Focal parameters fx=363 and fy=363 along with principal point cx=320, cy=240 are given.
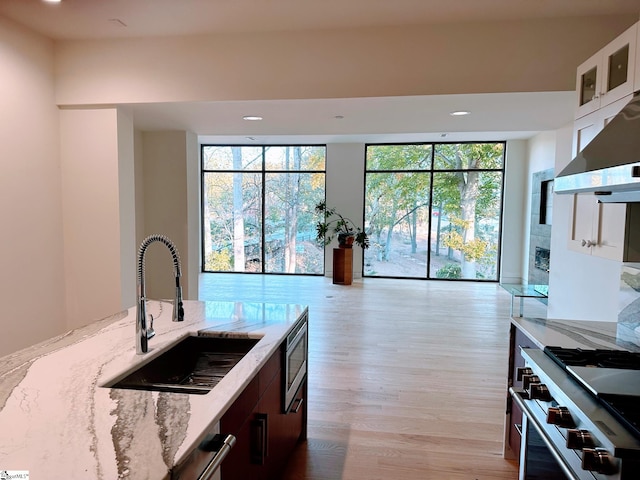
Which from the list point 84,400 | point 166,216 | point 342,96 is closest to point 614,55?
point 342,96

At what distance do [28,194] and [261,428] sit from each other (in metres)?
2.76

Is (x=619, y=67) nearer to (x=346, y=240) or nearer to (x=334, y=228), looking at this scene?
(x=346, y=240)

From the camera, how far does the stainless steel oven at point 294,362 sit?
70.2 inches

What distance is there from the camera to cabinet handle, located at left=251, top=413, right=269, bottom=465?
1.37 meters

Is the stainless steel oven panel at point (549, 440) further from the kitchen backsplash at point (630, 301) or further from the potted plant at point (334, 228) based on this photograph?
the potted plant at point (334, 228)

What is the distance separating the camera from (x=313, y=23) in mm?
2703

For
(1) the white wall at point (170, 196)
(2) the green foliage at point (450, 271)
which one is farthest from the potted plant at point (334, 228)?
(1) the white wall at point (170, 196)

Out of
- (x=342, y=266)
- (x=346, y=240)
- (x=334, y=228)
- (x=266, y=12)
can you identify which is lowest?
(x=342, y=266)

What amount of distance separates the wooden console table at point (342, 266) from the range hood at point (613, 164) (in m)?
5.46

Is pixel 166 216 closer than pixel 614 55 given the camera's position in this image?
No

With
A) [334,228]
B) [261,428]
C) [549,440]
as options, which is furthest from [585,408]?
[334,228]

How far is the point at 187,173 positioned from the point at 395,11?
319cm

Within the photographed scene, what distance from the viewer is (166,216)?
4742 millimetres

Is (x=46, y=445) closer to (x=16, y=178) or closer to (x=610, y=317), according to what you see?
(x=16, y=178)
